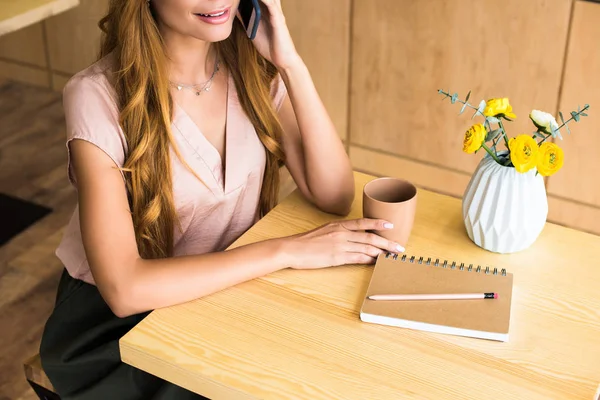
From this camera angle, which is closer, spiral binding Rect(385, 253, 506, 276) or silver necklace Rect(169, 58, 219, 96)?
spiral binding Rect(385, 253, 506, 276)

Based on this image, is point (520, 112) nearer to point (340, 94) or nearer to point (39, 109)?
point (340, 94)

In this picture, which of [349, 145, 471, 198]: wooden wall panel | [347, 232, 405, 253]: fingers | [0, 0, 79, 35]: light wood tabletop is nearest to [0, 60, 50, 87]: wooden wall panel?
[349, 145, 471, 198]: wooden wall panel

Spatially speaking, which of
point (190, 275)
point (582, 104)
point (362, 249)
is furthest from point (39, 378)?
point (582, 104)

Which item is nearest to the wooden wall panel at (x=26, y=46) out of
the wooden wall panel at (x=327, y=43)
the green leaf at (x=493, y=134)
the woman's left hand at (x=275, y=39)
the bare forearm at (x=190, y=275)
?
the wooden wall panel at (x=327, y=43)

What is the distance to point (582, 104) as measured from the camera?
2725 mm

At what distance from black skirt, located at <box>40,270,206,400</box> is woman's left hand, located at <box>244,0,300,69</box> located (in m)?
0.58

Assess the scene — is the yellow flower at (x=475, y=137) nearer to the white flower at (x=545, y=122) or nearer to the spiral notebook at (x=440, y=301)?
the white flower at (x=545, y=122)

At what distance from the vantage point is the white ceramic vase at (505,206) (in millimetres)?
1373

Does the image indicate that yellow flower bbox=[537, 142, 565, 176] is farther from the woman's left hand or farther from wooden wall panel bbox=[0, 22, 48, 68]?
wooden wall panel bbox=[0, 22, 48, 68]

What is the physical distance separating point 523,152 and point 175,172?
672 mm

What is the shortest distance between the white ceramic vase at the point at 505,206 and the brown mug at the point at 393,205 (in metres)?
0.10

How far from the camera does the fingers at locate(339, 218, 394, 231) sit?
4.68 feet

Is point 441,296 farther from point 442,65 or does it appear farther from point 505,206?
point 442,65

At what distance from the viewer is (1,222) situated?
2.97m
